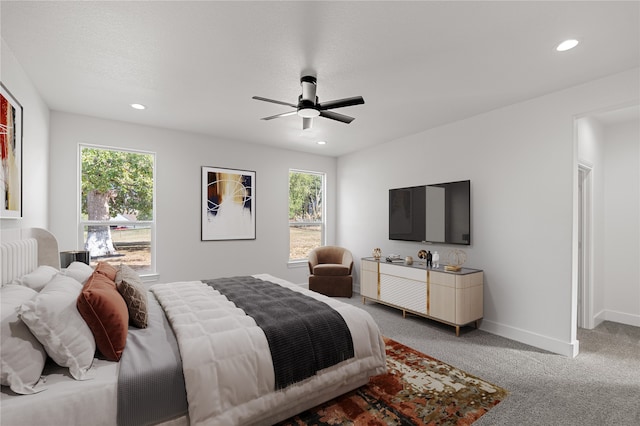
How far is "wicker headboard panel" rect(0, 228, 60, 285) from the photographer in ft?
6.37

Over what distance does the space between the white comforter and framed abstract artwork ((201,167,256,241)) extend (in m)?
2.46

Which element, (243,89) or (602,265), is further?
(602,265)

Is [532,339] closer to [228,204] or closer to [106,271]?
[106,271]

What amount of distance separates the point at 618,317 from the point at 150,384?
5426 millimetres

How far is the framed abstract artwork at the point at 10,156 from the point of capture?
2146 mm

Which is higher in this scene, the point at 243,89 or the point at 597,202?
the point at 243,89

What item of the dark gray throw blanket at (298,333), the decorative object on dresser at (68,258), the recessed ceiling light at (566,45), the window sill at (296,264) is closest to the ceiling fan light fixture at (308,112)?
the dark gray throw blanket at (298,333)

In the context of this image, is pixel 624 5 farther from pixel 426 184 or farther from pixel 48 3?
pixel 48 3

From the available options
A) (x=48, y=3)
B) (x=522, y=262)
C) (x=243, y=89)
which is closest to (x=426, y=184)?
(x=522, y=262)

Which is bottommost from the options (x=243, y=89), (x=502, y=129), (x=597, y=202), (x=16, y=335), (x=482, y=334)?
(x=482, y=334)

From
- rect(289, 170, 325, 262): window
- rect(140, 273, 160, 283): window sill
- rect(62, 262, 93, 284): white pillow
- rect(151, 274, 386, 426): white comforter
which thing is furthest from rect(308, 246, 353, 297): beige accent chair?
rect(62, 262, 93, 284): white pillow

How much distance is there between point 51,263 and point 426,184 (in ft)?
14.6

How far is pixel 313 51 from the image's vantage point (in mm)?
2330

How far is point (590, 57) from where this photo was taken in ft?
7.98
